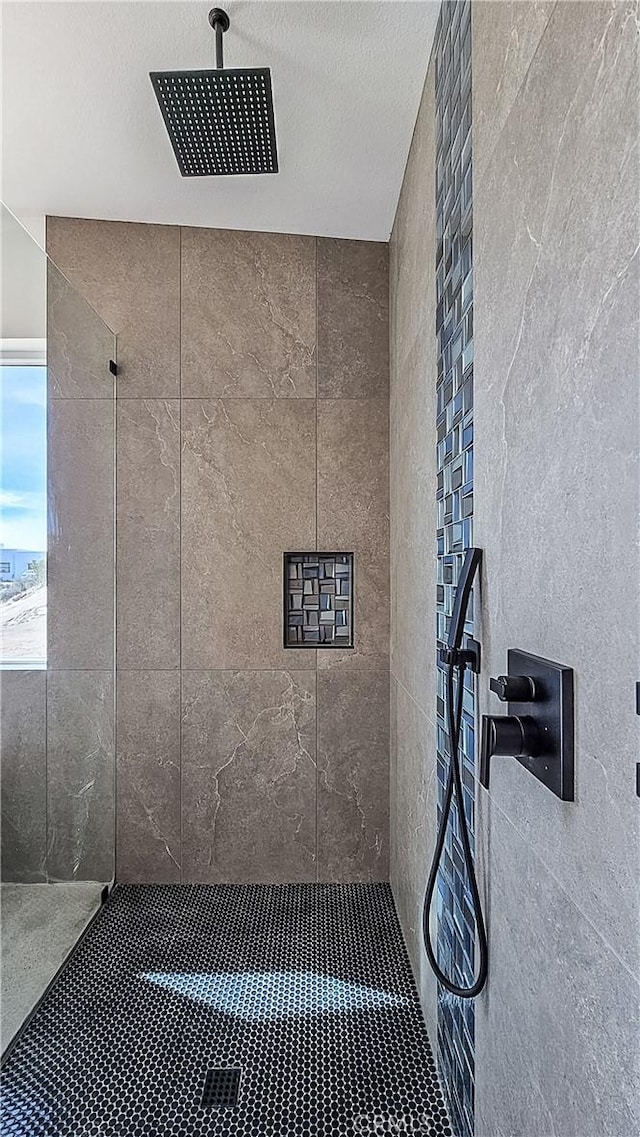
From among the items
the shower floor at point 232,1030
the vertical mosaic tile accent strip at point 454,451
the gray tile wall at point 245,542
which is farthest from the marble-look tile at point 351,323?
the shower floor at point 232,1030

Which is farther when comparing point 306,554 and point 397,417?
point 306,554

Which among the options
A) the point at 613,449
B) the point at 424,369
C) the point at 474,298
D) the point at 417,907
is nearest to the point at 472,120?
the point at 474,298

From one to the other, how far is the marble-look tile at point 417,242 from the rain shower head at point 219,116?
1.33ft

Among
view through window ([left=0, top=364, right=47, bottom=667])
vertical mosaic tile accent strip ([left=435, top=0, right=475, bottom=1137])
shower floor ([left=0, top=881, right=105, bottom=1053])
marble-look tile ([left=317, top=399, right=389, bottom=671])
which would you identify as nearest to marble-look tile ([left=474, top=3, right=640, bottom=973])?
vertical mosaic tile accent strip ([left=435, top=0, right=475, bottom=1137])

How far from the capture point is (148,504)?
2896 mm

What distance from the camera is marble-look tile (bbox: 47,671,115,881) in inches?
89.8

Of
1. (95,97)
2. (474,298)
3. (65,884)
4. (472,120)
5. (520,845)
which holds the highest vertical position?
(95,97)

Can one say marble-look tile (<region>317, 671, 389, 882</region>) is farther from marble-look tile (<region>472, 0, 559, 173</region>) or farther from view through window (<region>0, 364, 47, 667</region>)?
marble-look tile (<region>472, 0, 559, 173</region>)

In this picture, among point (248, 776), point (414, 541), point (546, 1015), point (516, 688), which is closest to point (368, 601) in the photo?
point (414, 541)

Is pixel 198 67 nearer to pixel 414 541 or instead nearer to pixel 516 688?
pixel 414 541

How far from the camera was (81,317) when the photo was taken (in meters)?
2.53

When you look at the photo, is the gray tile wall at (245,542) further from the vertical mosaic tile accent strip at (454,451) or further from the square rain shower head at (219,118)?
the vertical mosaic tile accent strip at (454,451)

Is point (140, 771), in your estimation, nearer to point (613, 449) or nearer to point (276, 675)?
point (276, 675)

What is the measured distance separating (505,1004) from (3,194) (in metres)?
2.95
